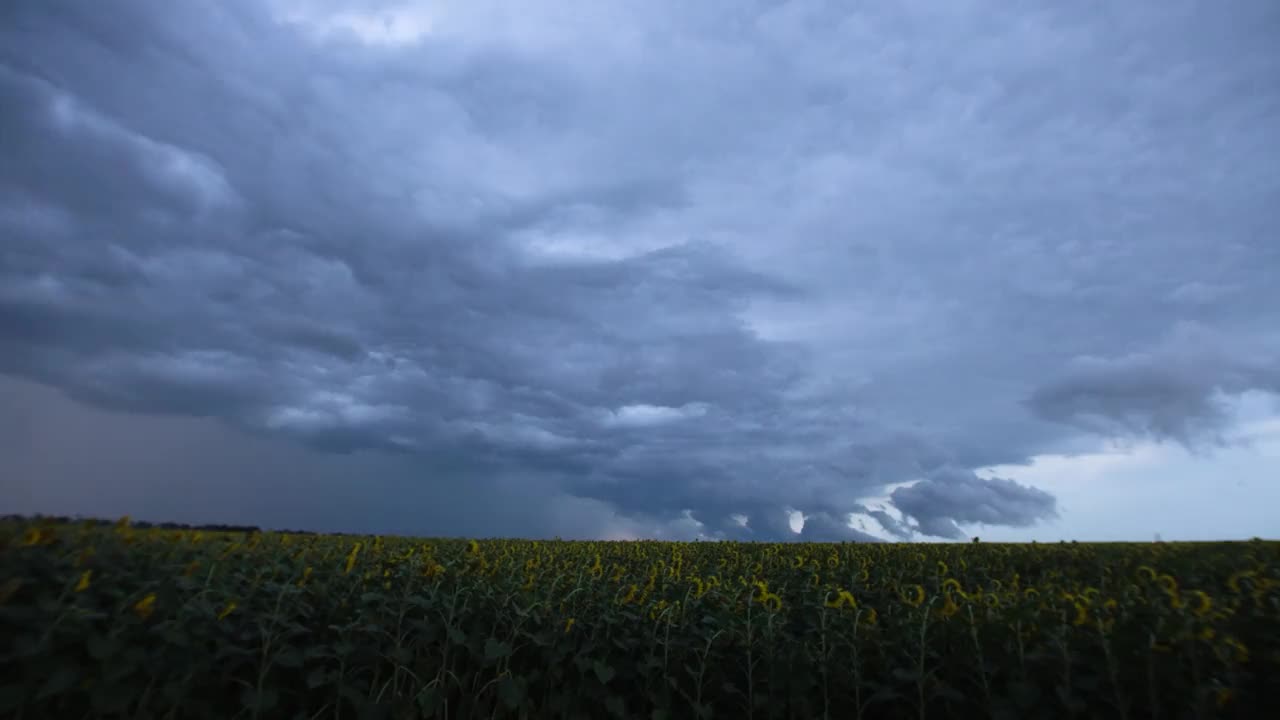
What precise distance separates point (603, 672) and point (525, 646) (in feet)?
3.56

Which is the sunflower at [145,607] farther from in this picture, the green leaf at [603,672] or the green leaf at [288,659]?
the green leaf at [603,672]

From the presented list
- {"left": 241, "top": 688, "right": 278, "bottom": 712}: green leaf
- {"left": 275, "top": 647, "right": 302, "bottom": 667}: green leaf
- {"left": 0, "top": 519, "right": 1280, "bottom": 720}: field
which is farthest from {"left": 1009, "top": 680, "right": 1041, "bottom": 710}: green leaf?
{"left": 241, "top": 688, "right": 278, "bottom": 712}: green leaf

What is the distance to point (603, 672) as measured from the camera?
→ 576cm

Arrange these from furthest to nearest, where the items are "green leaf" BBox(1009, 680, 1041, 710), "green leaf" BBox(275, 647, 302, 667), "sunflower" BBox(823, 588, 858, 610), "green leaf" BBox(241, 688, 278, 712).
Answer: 1. "sunflower" BBox(823, 588, 858, 610)
2. "green leaf" BBox(275, 647, 302, 667)
3. "green leaf" BBox(241, 688, 278, 712)
4. "green leaf" BBox(1009, 680, 1041, 710)

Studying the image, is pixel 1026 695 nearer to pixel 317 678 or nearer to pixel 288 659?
pixel 317 678

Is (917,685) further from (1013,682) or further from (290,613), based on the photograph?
(290,613)

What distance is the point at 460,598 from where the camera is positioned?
693 cm

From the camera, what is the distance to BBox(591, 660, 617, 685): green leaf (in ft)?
18.7

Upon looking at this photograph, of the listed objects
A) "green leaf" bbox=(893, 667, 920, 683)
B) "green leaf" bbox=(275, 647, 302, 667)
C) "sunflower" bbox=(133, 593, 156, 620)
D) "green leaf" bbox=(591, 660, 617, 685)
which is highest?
"sunflower" bbox=(133, 593, 156, 620)

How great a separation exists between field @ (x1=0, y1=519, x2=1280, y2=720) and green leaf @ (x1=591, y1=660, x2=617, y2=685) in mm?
18

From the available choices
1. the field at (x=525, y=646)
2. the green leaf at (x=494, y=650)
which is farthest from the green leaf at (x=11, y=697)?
the green leaf at (x=494, y=650)

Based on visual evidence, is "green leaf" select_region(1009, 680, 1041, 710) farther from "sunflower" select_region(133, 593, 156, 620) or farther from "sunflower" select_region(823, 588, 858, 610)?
"sunflower" select_region(133, 593, 156, 620)

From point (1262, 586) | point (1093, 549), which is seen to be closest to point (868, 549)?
point (1093, 549)

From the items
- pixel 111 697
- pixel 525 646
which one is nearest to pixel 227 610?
pixel 111 697
